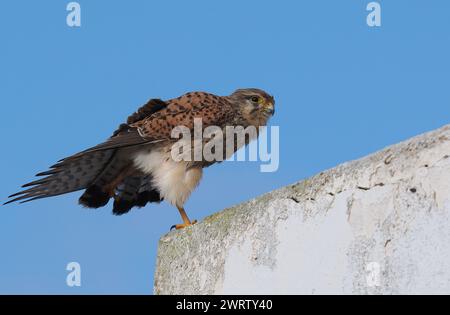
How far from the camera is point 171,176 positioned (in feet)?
24.5

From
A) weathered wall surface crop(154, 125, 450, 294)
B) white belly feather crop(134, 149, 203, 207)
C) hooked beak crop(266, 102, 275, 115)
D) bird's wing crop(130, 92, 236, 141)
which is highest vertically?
hooked beak crop(266, 102, 275, 115)

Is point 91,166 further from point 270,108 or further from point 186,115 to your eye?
point 270,108

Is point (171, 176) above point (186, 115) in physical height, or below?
below

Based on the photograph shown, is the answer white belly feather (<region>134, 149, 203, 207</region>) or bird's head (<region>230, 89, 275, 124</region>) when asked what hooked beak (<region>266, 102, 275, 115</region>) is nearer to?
bird's head (<region>230, 89, 275, 124</region>)

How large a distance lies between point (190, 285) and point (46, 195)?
2.52 meters

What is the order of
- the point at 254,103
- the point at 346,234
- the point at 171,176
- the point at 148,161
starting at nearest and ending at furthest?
1. the point at 346,234
2. the point at 171,176
3. the point at 148,161
4. the point at 254,103

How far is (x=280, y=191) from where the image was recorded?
4.97 m

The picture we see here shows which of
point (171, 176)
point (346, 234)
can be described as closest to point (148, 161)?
point (171, 176)

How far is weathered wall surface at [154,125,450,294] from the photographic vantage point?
3.86 meters

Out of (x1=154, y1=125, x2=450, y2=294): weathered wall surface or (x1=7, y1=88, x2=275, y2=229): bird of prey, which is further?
(x1=7, y1=88, x2=275, y2=229): bird of prey

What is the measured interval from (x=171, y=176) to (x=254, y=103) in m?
1.33

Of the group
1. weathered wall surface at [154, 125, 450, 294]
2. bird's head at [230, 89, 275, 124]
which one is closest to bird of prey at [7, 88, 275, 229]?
bird's head at [230, 89, 275, 124]

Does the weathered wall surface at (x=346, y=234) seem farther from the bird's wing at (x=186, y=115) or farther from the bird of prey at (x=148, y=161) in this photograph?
the bird's wing at (x=186, y=115)
